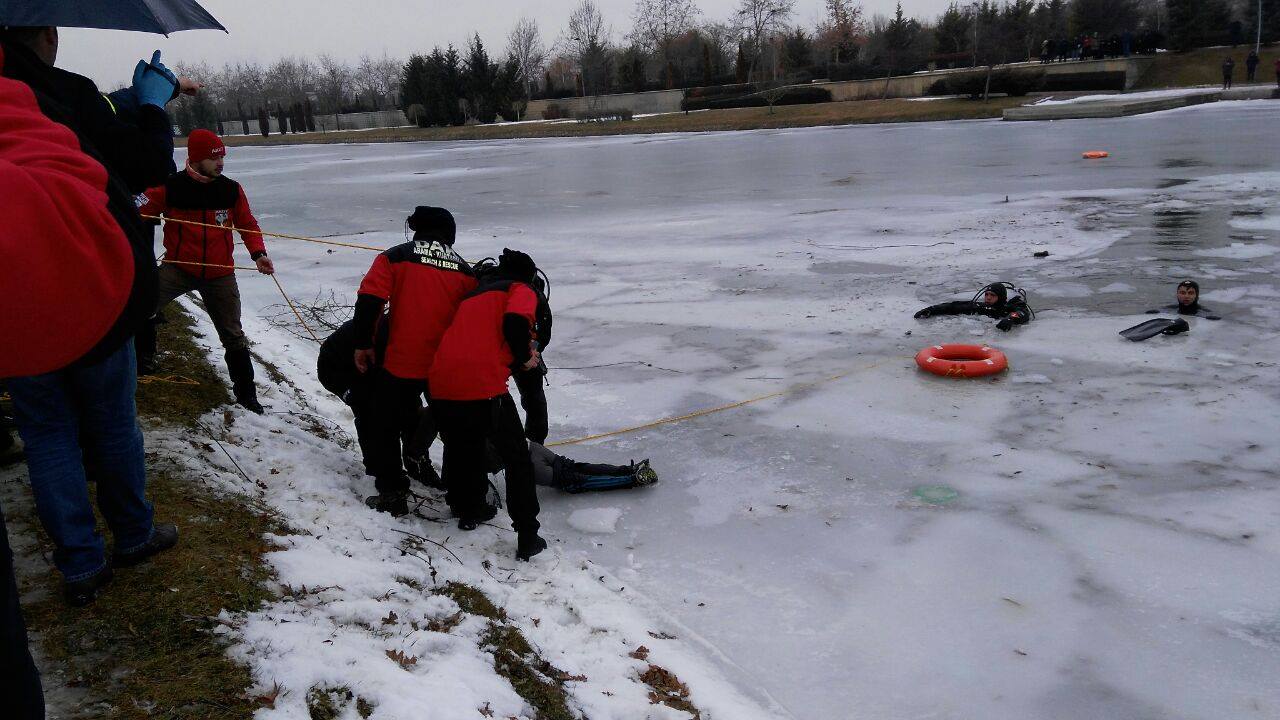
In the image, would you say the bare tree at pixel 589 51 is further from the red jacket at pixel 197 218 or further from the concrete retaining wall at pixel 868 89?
the red jacket at pixel 197 218

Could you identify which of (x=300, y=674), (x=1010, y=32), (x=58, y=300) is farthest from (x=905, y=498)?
(x=1010, y=32)

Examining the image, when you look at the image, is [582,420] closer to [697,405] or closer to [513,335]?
[697,405]

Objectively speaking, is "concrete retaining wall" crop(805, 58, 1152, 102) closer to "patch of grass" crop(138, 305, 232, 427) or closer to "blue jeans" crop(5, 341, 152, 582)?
"patch of grass" crop(138, 305, 232, 427)

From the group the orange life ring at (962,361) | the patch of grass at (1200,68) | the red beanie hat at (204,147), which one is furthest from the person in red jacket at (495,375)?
the patch of grass at (1200,68)

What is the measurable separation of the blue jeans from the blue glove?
0.97 meters

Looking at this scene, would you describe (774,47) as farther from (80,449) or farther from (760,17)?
(80,449)

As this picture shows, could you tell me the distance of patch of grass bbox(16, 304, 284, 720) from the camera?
104 inches

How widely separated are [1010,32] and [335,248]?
138 ft

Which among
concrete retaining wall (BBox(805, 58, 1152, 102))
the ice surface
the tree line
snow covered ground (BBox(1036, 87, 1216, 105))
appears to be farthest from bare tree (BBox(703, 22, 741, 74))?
the ice surface

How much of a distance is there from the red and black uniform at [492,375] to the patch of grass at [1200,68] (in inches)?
1910

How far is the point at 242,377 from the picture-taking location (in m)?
5.60

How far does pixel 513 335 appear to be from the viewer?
423cm

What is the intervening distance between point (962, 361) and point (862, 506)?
2464mm

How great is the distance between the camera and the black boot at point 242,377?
557 cm
